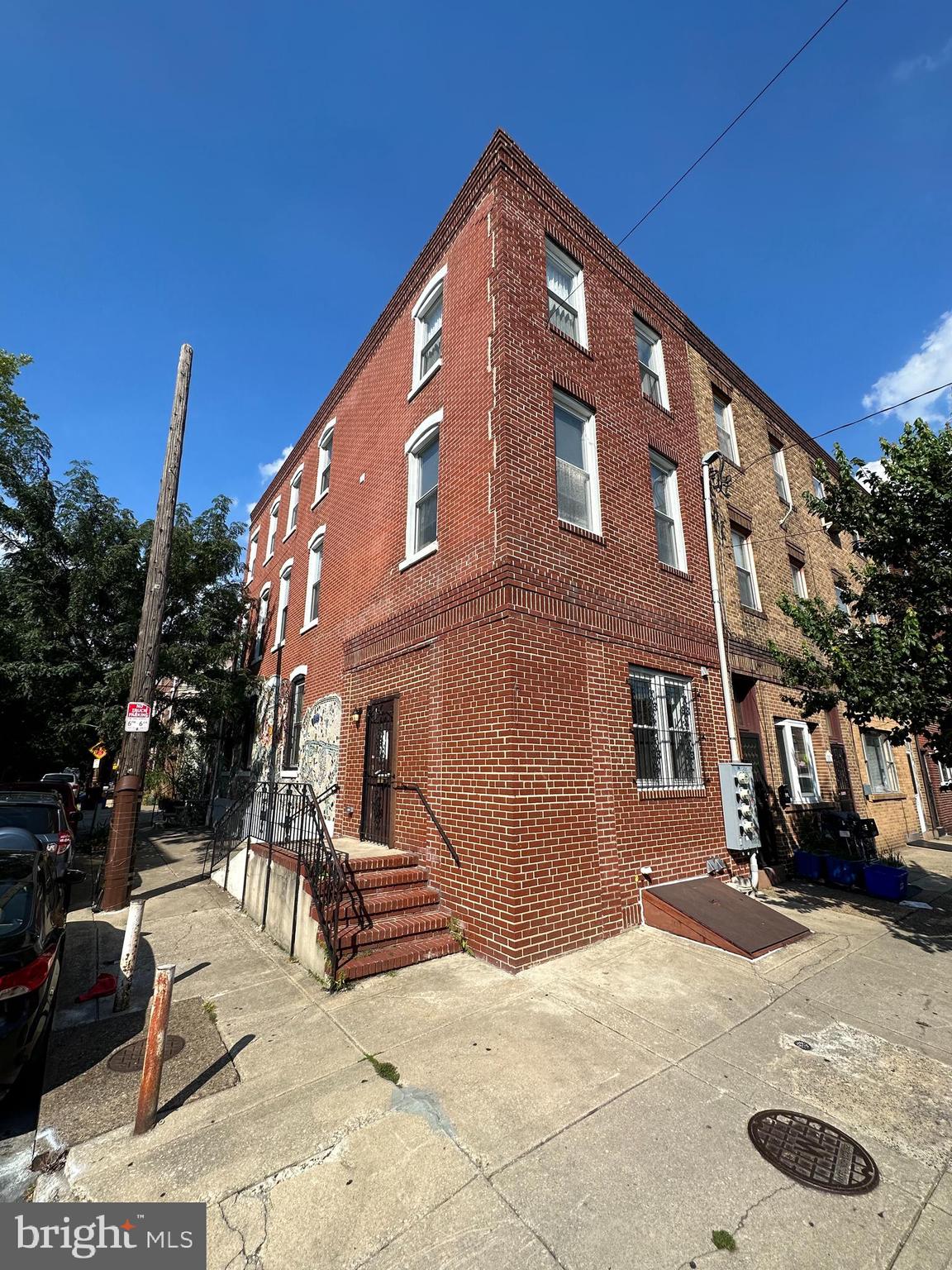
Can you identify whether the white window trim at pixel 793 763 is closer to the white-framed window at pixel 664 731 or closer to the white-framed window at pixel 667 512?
the white-framed window at pixel 664 731

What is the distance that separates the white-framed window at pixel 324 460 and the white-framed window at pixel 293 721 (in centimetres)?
507

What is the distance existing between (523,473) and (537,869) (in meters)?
4.85

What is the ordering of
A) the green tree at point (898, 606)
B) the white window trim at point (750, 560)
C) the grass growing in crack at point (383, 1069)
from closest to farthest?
the grass growing in crack at point (383, 1069)
the green tree at point (898, 606)
the white window trim at point (750, 560)

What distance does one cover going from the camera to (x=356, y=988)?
5.07 meters

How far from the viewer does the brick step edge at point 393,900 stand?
5953 millimetres

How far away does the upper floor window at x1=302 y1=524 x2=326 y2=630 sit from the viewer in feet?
45.2

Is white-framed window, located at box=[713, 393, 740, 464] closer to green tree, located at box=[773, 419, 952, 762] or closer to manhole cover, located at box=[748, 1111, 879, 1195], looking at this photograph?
green tree, located at box=[773, 419, 952, 762]

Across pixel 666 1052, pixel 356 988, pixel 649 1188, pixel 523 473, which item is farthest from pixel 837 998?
pixel 523 473

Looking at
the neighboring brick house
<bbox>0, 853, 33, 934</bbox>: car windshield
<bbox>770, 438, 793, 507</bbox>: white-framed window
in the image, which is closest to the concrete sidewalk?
<bbox>0, 853, 33, 934</bbox>: car windshield

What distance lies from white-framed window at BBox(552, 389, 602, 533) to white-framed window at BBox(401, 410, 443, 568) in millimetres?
1978

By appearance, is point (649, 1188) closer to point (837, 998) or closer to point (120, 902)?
point (837, 998)

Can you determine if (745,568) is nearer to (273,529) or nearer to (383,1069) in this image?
(383,1069)

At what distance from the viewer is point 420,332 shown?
10586mm

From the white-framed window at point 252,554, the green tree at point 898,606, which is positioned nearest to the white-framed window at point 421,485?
the green tree at point 898,606
